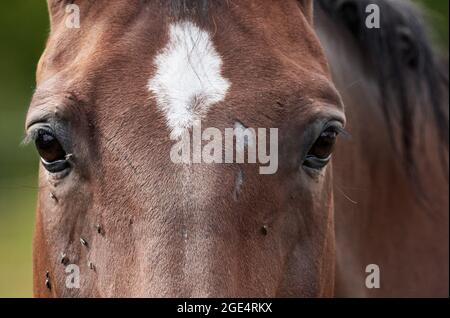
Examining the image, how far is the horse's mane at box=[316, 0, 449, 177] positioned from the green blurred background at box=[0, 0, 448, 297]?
233 inches

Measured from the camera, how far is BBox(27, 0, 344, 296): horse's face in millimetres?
2258

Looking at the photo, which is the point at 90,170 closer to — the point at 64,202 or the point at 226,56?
the point at 64,202

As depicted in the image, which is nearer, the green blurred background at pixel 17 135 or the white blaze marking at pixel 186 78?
the white blaze marking at pixel 186 78

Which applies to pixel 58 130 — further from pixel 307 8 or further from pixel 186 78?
pixel 307 8

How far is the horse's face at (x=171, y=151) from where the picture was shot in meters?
2.26

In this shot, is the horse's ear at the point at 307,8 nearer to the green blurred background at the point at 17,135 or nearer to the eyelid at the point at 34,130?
the eyelid at the point at 34,130

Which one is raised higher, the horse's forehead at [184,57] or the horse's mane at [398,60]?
the horse's mane at [398,60]

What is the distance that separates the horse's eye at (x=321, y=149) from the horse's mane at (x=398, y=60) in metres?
1.49

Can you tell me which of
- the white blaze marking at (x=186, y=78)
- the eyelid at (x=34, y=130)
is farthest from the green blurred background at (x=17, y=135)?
the white blaze marking at (x=186, y=78)

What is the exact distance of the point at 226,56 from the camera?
2.46 m

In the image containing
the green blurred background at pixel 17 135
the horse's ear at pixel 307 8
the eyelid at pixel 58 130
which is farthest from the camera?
the green blurred background at pixel 17 135

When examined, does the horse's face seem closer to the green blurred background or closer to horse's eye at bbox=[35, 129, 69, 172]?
horse's eye at bbox=[35, 129, 69, 172]
